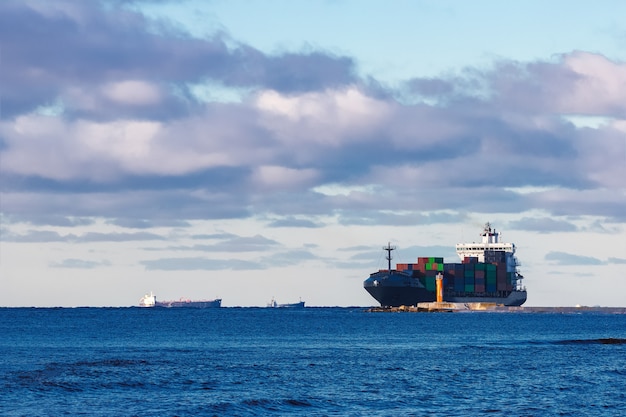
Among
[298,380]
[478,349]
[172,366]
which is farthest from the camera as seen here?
[478,349]

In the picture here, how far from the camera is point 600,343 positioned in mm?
122000

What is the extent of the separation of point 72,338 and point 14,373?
193ft

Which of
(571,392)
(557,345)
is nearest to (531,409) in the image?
(571,392)

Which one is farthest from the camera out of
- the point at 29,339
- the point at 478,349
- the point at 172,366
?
the point at 29,339

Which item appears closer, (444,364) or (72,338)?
(444,364)

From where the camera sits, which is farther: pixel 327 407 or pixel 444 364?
pixel 444 364

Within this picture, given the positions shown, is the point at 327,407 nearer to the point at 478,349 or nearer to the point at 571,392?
the point at 571,392

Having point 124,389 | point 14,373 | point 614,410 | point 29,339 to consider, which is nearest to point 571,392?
point 614,410

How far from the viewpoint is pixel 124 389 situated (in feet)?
214

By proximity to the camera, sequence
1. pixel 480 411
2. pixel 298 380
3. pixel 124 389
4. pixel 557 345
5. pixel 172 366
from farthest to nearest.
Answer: pixel 557 345 < pixel 172 366 < pixel 298 380 < pixel 124 389 < pixel 480 411

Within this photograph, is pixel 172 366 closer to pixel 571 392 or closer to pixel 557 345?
pixel 571 392

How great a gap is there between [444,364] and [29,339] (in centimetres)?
6035

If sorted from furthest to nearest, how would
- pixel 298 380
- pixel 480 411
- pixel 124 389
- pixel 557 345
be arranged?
pixel 557 345 → pixel 298 380 → pixel 124 389 → pixel 480 411

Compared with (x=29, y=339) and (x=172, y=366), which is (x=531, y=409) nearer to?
(x=172, y=366)
